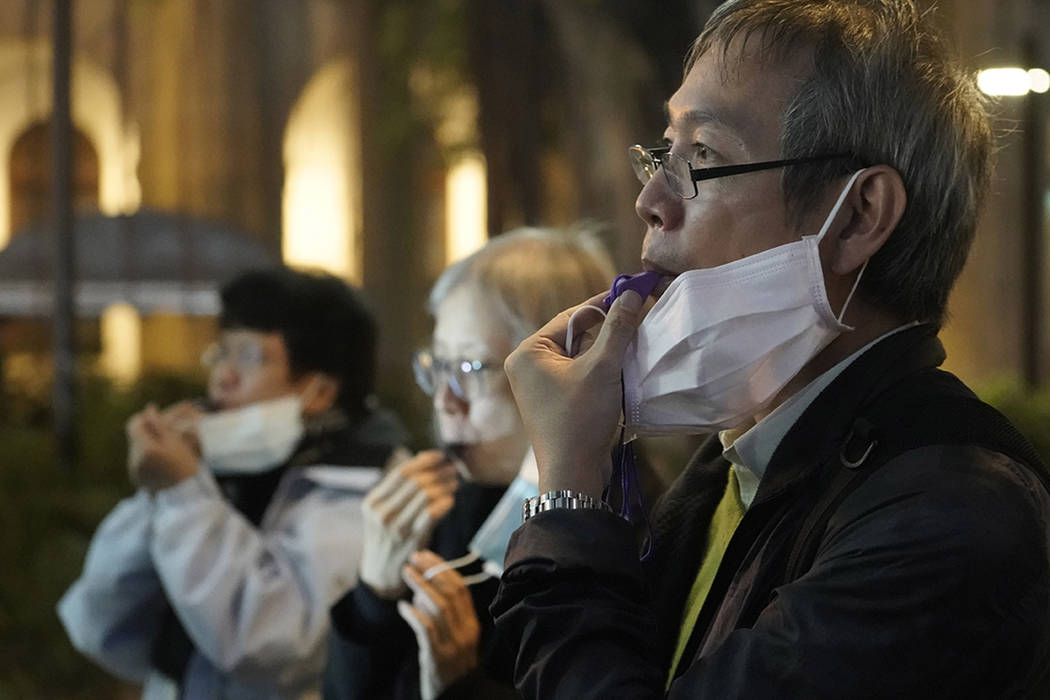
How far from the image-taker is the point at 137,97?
10.2 meters

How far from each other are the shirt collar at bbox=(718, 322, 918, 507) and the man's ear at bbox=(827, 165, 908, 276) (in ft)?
0.34

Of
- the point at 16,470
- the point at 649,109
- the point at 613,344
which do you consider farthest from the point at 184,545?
the point at 16,470

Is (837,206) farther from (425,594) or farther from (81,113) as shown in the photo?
(81,113)

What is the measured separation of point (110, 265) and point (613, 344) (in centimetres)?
787

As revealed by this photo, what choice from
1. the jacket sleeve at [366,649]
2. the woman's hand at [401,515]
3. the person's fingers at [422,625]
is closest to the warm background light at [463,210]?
the woman's hand at [401,515]

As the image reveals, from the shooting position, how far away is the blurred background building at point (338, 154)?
650 centimetres

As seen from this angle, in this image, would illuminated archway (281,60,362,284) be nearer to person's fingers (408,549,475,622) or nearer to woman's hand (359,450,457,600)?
woman's hand (359,450,457,600)

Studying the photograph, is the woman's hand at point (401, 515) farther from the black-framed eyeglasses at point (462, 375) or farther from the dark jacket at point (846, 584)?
the dark jacket at point (846, 584)

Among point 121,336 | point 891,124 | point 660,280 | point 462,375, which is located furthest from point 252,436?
point 121,336

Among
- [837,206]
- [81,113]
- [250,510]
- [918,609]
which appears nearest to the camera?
[918,609]

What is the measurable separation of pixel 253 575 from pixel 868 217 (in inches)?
84.7

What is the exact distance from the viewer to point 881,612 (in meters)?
1.33

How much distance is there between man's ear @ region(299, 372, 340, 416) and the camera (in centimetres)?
378

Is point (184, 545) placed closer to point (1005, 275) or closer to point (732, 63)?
point (732, 63)
